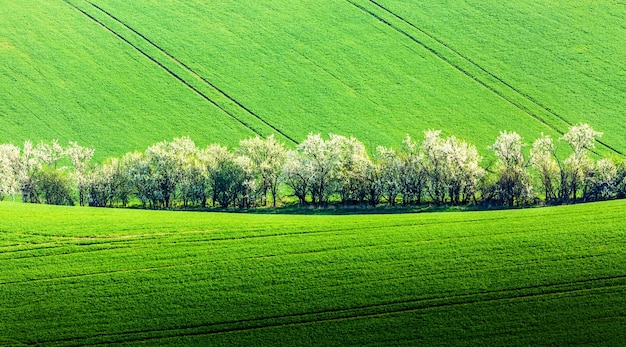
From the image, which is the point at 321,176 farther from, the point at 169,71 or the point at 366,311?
the point at 169,71

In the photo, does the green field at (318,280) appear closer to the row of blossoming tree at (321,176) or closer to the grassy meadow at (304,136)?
the grassy meadow at (304,136)

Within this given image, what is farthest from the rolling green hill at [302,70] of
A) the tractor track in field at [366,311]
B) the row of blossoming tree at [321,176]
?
the tractor track in field at [366,311]

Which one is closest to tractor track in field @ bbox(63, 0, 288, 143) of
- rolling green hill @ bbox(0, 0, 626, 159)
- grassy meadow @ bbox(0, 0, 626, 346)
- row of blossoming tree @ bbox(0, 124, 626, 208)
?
rolling green hill @ bbox(0, 0, 626, 159)

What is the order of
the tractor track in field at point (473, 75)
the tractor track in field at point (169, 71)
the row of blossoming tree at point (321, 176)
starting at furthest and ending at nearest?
1. the tractor track in field at point (473, 75)
2. the tractor track in field at point (169, 71)
3. the row of blossoming tree at point (321, 176)

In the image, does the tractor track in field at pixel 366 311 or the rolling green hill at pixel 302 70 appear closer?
the tractor track in field at pixel 366 311

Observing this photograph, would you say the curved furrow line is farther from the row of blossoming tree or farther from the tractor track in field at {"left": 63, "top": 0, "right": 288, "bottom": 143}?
the row of blossoming tree
